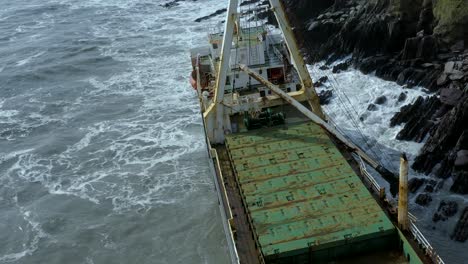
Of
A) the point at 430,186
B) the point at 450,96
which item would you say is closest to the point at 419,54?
the point at 450,96

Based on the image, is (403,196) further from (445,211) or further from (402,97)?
(402,97)

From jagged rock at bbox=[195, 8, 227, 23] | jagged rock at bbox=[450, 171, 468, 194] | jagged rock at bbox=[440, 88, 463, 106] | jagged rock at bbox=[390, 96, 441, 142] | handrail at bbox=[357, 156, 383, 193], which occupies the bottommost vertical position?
jagged rock at bbox=[450, 171, 468, 194]

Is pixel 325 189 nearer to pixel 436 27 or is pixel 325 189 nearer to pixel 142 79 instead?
pixel 436 27

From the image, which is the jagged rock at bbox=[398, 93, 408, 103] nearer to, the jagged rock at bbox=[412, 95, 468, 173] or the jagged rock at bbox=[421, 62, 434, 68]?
A: the jagged rock at bbox=[421, 62, 434, 68]

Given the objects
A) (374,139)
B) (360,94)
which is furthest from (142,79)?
(374,139)

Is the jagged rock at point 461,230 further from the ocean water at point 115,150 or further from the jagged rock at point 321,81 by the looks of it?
the jagged rock at point 321,81

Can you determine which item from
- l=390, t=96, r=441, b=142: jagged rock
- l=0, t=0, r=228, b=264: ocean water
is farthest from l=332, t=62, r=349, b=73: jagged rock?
l=0, t=0, r=228, b=264: ocean water
